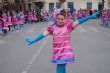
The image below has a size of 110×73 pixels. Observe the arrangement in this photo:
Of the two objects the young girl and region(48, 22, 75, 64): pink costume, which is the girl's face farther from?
region(48, 22, 75, 64): pink costume

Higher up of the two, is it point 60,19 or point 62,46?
point 60,19

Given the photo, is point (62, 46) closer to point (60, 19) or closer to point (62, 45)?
point (62, 45)

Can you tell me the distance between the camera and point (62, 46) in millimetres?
7344

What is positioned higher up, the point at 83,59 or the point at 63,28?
the point at 63,28

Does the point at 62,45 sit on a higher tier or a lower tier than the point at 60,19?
lower

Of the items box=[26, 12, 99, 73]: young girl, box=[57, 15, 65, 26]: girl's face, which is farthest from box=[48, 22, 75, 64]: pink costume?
box=[57, 15, 65, 26]: girl's face

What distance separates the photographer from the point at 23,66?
36.9 feet

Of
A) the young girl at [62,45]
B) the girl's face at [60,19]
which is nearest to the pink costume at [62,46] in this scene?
the young girl at [62,45]

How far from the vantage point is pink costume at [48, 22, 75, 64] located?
24.0 ft

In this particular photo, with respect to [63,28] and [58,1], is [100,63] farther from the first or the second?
[58,1]

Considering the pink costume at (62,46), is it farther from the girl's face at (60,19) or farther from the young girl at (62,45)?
the girl's face at (60,19)

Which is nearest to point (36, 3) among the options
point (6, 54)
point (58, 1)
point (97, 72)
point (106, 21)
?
point (58, 1)

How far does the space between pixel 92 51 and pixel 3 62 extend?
387cm

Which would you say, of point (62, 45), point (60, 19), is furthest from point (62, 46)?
point (60, 19)
